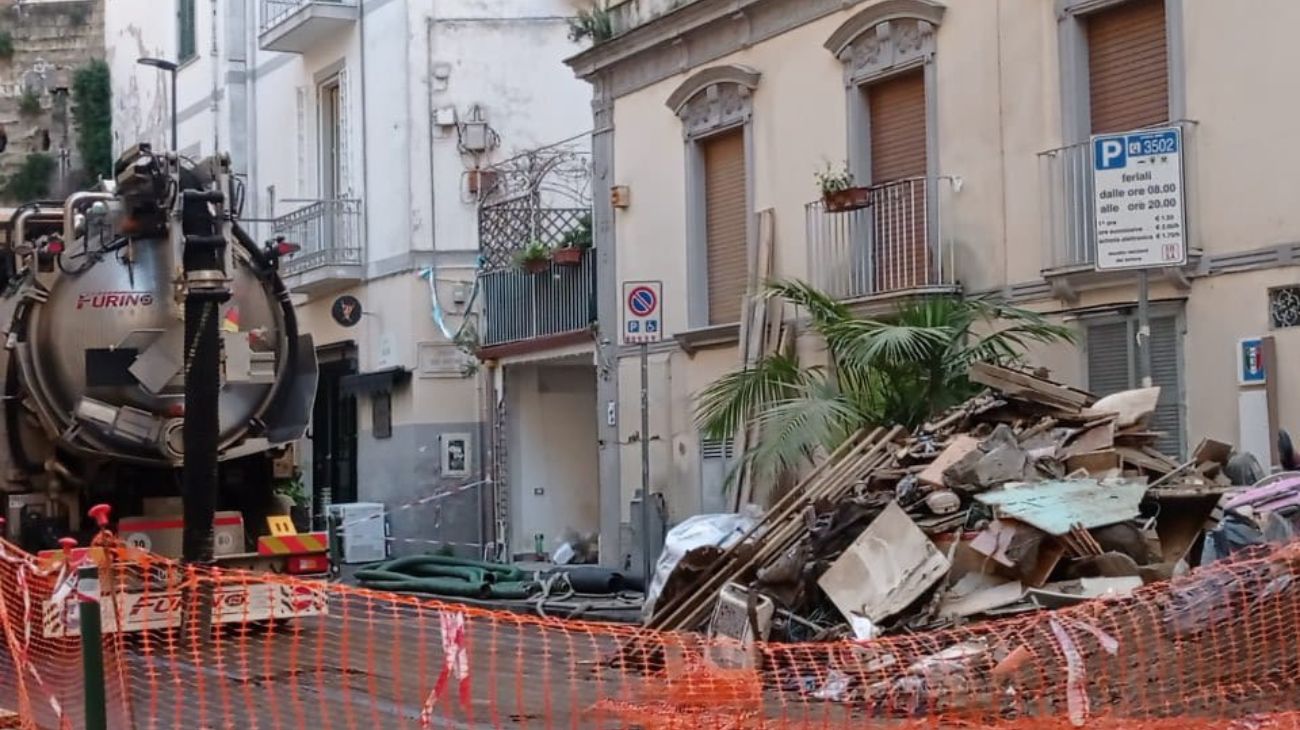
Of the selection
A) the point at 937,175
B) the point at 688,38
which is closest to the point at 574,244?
the point at 688,38

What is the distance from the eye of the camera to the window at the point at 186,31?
3353 cm

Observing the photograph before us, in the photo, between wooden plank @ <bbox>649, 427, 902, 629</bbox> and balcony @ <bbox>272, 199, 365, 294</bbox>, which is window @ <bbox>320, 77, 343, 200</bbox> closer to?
balcony @ <bbox>272, 199, 365, 294</bbox>

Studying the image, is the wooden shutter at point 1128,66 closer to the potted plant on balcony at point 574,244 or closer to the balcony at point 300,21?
the potted plant on balcony at point 574,244

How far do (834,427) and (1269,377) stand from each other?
3.19 m

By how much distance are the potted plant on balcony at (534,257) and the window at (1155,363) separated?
997cm

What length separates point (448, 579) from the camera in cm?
1962

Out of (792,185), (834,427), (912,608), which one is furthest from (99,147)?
(912,608)

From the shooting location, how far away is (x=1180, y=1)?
13805 millimetres

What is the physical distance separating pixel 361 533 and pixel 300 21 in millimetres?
7960

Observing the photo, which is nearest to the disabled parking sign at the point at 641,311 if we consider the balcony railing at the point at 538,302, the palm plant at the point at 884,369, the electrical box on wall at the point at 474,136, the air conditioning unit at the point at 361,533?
the palm plant at the point at 884,369

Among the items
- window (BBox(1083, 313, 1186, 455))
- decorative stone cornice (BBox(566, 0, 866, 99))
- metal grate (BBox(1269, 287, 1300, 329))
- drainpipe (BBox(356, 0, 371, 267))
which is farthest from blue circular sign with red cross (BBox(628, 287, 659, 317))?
drainpipe (BBox(356, 0, 371, 267))

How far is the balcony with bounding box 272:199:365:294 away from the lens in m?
27.9

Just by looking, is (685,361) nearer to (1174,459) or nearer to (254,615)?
(1174,459)

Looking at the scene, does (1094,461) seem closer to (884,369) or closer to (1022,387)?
(1022,387)
